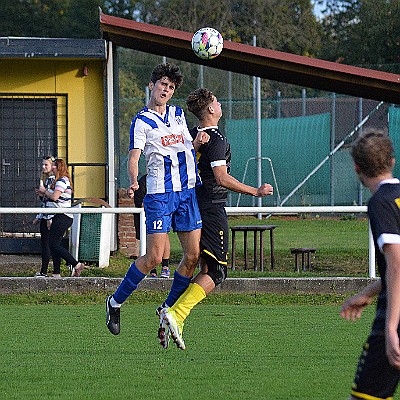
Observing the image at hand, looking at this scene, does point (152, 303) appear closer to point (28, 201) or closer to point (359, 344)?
point (359, 344)

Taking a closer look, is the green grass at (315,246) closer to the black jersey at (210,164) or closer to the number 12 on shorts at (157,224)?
the black jersey at (210,164)

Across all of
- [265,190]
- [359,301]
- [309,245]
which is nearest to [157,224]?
[265,190]

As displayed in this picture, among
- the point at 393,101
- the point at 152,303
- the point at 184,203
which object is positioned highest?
the point at 393,101

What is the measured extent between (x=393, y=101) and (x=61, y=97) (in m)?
5.52

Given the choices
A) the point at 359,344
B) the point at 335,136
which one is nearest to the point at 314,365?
the point at 359,344

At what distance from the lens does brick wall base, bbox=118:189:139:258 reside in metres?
17.5

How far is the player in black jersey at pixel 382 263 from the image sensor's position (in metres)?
4.51

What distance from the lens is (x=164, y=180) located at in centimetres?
841

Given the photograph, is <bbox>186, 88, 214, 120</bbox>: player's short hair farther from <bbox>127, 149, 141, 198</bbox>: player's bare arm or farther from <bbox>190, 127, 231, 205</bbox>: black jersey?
<bbox>127, 149, 141, 198</bbox>: player's bare arm

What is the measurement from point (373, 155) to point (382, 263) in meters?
0.50

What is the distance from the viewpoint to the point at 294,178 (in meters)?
26.6

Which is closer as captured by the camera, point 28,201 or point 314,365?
point 314,365

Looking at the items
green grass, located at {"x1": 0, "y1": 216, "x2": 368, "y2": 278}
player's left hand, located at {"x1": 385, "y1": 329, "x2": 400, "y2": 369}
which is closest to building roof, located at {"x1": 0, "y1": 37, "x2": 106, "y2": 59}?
green grass, located at {"x1": 0, "y1": 216, "x2": 368, "y2": 278}

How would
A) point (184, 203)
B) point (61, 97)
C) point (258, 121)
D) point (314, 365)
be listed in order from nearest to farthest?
1. point (314, 365)
2. point (184, 203)
3. point (61, 97)
4. point (258, 121)
